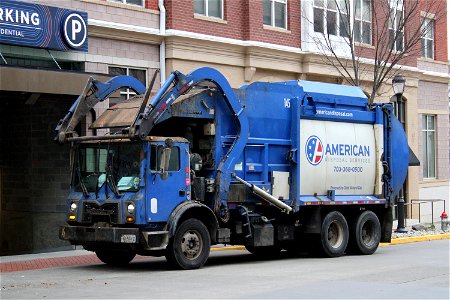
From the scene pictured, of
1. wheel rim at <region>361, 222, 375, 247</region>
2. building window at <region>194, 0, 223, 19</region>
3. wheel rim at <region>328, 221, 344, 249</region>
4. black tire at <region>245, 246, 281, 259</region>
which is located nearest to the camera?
wheel rim at <region>328, 221, 344, 249</region>

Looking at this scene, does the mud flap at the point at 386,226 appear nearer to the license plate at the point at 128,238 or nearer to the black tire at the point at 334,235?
the black tire at the point at 334,235

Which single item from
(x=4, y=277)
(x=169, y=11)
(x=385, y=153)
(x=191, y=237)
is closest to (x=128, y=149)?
(x=191, y=237)

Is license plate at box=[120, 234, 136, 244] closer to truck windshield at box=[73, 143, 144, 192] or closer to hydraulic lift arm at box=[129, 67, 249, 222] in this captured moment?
truck windshield at box=[73, 143, 144, 192]

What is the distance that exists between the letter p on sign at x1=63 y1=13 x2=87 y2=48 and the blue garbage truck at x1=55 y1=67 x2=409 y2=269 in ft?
10.4

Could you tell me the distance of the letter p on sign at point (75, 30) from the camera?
62.4ft

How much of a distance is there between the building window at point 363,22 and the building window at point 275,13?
334 centimetres

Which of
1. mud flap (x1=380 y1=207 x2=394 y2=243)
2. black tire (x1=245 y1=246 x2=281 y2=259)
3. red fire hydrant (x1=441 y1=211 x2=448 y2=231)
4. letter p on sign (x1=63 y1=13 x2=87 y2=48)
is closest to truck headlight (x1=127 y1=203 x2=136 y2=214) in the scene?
black tire (x1=245 y1=246 x2=281 y2=259)

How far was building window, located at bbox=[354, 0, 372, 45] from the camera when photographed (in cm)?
2825

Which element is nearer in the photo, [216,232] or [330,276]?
[330,276]

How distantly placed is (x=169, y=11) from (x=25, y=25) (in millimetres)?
4936

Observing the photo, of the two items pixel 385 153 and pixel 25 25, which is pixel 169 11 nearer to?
pixel 25 25

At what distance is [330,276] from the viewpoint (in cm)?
1366

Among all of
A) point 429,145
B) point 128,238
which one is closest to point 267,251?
point 128,238

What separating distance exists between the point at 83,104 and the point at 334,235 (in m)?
6.27
